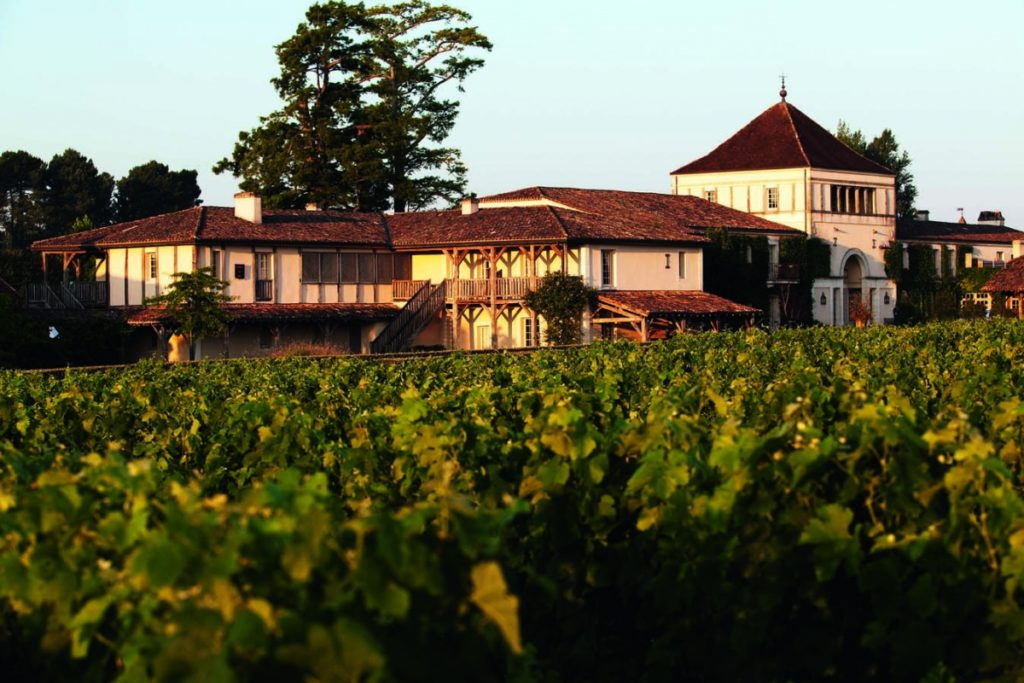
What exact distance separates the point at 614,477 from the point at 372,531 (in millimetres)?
3846

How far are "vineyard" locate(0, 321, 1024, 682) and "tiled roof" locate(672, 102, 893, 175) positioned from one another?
65.3 metres

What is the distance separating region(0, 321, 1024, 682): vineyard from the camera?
4.74 meters

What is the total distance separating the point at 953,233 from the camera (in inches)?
3317

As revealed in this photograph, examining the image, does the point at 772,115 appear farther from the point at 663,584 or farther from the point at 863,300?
the point at 663,584

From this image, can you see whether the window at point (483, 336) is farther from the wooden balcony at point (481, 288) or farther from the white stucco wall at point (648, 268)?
the white stucco wall at point (648, 268)

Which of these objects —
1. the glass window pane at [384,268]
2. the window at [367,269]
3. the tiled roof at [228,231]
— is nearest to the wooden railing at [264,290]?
the tiled roof at [228,231]

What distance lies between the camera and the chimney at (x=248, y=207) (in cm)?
5631

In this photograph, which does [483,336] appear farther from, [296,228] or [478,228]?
[296,228]

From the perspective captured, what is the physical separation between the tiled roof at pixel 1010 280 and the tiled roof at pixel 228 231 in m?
27.8

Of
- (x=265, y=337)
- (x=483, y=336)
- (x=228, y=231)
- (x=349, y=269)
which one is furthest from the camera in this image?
(x=349, y=269)

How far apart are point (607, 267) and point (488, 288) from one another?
4436 mm

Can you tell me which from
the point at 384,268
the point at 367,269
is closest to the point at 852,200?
the point at 384,268

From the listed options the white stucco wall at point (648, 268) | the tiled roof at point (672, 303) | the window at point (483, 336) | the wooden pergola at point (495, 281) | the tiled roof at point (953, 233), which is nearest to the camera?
the tiled roof at point (672, 303)

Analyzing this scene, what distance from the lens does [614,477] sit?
8.72 m
